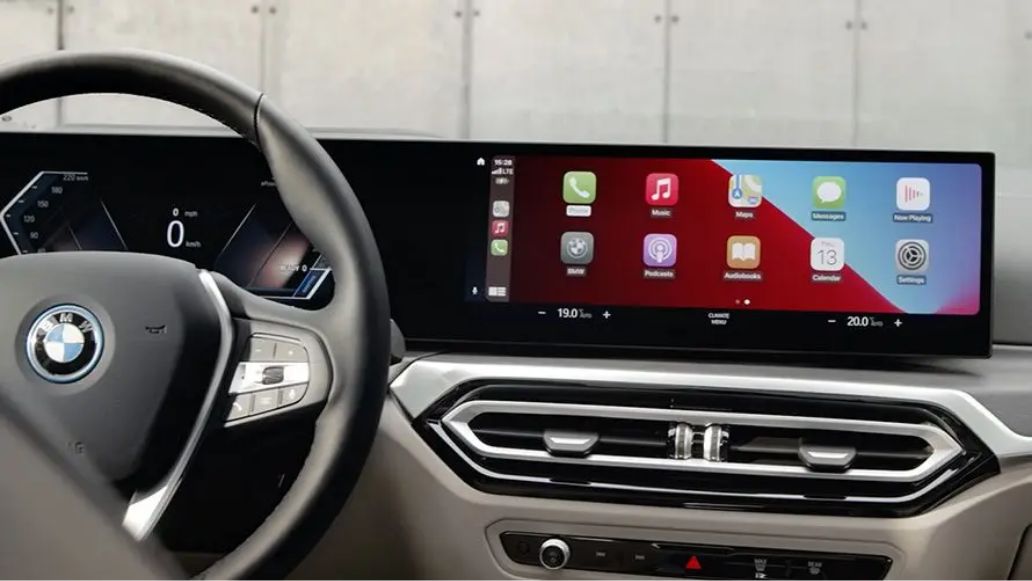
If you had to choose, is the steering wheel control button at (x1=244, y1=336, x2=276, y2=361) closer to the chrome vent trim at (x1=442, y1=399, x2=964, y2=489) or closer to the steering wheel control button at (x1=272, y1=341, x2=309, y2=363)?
the steering wheel control button at (x1=272, y1=341, x2=309, y2=363)

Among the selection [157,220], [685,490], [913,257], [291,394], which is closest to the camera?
[291,394]

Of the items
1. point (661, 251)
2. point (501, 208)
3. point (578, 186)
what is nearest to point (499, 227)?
point (501, 208)

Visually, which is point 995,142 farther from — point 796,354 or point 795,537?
point 795,537

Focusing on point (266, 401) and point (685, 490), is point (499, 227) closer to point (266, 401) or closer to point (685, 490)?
point (685, 490)

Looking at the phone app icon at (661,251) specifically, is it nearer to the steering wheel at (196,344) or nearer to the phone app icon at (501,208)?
the phone app icon at (501,208)

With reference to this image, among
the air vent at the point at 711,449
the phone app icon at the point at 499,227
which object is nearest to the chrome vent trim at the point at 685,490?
A: the air vent at the point at 711,449

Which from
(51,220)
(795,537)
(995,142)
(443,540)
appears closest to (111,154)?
(51,220)

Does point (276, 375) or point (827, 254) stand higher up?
point (827, 254)

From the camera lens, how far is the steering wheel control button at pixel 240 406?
92 centimetres

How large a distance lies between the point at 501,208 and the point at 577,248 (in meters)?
0.13

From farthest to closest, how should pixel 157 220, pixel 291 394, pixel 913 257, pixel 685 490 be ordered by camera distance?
pixel 157 220, pixel 913 257, pixel 685 490, pixel 291 394

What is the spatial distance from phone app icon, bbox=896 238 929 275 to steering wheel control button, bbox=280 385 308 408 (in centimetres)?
93

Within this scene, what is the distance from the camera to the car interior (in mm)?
926

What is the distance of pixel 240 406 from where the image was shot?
923 mm
